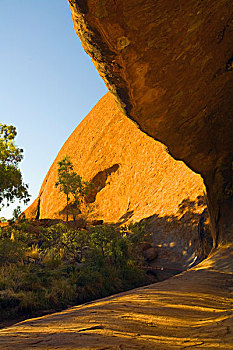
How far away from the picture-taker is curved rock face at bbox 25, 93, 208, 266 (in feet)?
51.3

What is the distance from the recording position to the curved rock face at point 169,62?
416 cm

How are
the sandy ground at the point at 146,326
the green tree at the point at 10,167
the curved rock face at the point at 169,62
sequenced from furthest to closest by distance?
the green tree at the point at 10,167, the curved rock face at the point at 169,62, the sandy ground at the point at 146,326

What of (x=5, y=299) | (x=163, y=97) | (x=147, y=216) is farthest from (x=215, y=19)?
(x=147, y=216)

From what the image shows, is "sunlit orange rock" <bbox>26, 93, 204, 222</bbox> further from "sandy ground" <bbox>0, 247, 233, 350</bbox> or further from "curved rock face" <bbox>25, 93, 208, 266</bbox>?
"sandy ground" <bbox>0, 247, 233, 350</bbox>

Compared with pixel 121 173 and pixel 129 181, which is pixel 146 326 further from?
pixel 121 173

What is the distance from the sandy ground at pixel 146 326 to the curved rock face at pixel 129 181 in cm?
663

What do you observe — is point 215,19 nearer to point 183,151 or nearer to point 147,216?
point 183,151

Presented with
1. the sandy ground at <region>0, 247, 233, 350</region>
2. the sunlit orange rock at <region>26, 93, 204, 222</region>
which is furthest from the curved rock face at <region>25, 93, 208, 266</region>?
the sandy ground at <region>0, 247, 233, 350</region>

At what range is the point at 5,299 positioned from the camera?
7.16 metres

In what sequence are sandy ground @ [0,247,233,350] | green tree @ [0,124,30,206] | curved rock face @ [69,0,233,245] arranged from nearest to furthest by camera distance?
sandy ground @ [0,247,233,350] → curved rock face @ [69,0,233,245] → green tree @ [0,124,30,206]

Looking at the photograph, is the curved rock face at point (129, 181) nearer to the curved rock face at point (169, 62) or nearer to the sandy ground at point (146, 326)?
the curved rock face at point (169, 62)

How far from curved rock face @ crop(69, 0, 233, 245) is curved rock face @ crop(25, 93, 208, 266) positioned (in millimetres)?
3192

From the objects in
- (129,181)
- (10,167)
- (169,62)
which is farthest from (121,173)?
(169,62)

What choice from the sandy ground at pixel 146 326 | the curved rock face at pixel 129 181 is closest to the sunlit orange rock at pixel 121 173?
the curved rock face at pixel 129 181
